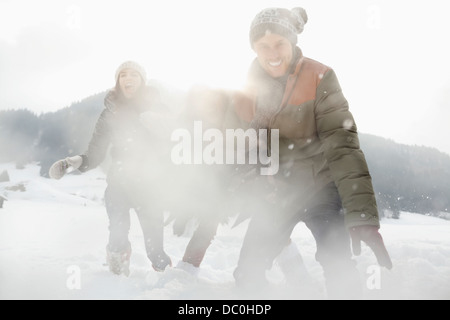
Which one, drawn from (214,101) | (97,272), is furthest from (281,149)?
(97,272)

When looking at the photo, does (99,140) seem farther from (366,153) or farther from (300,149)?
(366,153)

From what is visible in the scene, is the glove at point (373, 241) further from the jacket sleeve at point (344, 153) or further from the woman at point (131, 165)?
the woman at point (131, 165)

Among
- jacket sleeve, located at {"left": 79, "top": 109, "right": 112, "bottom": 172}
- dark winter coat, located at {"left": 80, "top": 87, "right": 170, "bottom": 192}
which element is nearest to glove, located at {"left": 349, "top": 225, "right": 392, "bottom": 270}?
dark winter coat, located at {"left": 80, "top": 87, "right": 170, "bottom": 192}

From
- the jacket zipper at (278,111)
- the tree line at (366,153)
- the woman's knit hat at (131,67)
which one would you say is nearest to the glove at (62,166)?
the woman's knit hat at (131,67)

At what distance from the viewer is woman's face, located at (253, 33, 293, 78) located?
2240 mm

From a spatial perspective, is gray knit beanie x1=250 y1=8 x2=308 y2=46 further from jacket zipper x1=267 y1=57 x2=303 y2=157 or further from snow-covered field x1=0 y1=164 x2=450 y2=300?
snow-covered field x1=0 y1=164 x2=450 y2=300

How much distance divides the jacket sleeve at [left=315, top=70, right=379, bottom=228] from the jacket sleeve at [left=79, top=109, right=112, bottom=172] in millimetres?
2286

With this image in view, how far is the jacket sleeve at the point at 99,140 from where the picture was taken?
357cm

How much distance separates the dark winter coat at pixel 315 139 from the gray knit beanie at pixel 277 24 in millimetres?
177
